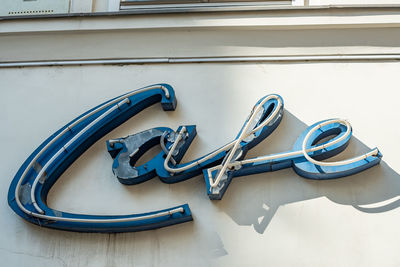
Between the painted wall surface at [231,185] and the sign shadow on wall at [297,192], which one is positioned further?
the sign shadow on wall at [297,192]

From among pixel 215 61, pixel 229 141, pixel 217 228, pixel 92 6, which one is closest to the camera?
pixel 217 228

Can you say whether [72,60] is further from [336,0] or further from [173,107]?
[336,0]

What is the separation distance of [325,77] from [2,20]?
2.81m

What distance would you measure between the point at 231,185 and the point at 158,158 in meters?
0.59

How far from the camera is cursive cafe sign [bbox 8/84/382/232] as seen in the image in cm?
486

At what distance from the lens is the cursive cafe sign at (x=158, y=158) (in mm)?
4863

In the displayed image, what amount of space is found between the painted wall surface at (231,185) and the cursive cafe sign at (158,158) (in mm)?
99

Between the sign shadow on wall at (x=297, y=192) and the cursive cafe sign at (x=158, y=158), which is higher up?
the cursive cafe sign at (x=158, y=158)

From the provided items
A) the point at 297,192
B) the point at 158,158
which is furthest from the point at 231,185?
the point at 158,158

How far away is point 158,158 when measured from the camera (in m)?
5.11

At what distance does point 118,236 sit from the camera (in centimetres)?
493

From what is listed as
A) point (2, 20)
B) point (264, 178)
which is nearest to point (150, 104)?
point (264, 178)

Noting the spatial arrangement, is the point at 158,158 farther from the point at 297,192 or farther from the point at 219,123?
the point at 297,192

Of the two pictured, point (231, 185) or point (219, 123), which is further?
point (219, 123)
